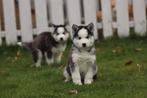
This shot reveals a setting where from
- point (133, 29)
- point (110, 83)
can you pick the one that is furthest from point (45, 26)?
point (110, 83)

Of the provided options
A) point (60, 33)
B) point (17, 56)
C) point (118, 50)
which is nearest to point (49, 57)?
point (60, 33)

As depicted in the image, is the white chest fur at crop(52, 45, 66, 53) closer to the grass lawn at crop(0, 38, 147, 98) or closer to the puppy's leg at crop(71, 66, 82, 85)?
the grass lawn at crop(0, 38, 147, 98)

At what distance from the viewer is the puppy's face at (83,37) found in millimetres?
7238

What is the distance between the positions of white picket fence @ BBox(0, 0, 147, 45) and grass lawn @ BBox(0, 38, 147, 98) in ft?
1.05

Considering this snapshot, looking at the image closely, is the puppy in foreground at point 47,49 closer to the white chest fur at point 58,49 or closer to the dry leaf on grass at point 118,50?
the white chest fur at point 58,49

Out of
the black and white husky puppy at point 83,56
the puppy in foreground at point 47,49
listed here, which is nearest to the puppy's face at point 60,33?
the puppy in foreground at point 47,49

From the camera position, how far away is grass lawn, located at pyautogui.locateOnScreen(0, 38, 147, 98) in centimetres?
699

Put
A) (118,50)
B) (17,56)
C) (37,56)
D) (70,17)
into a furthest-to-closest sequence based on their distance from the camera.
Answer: (70,17) → (17,56) → (118,50) → (37,56)

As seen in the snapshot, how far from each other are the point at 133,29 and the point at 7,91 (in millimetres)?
4716

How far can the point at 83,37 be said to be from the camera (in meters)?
7.25

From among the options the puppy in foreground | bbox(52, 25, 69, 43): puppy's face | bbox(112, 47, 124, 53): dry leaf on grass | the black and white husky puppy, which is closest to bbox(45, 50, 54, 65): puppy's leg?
the puppy in foreground

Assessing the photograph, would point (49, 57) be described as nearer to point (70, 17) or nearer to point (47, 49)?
point (47, 49)

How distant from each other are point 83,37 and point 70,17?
13.3ft

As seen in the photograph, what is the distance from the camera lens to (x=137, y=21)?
1127 cm
